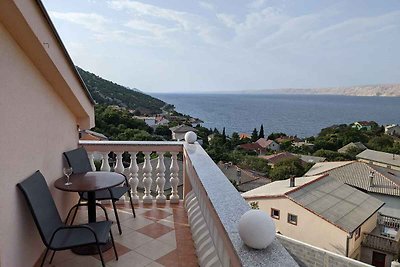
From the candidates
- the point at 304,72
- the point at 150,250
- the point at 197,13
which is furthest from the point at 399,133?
the point at 150,250

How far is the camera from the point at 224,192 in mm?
2195

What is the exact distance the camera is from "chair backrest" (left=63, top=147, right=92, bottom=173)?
3.82 metres

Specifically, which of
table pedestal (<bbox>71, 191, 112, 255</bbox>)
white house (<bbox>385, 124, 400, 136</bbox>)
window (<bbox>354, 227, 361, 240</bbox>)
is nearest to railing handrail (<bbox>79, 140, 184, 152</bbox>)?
table pedestal (<bbox>71, 191, 112, 255</bbox>)

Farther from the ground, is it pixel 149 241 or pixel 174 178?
pixel 174 178

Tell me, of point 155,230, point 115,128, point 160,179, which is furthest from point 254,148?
point 155,230

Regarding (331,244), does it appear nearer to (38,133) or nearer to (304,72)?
(38,133)

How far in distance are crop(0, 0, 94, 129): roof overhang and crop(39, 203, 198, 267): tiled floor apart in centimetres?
166

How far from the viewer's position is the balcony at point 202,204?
1.41 meters

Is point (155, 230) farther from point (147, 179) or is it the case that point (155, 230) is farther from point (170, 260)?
point (147, 179)

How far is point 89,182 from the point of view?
329 cm

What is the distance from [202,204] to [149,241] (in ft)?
3.44

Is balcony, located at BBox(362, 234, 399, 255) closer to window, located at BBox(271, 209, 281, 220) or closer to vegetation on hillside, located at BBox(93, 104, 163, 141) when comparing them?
→ window, located at BBox(271, 209, 281, 220)

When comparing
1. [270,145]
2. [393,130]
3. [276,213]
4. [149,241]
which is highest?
[149,241]

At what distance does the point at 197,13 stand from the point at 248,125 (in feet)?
239
